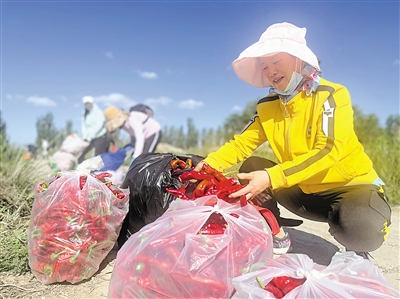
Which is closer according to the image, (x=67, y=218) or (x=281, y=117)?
(x=67, y=218)

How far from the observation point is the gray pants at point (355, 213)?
1824mm

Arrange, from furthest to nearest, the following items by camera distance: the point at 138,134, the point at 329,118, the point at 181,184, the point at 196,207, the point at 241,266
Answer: the point at 138,134 < the point at 181,184 < the point at 329,118 < the point at 196,207 < the point at 241,266

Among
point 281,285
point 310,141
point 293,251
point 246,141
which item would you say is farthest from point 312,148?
point 281,285

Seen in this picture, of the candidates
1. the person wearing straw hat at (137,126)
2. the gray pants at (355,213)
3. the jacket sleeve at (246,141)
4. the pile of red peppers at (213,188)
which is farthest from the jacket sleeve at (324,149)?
the person wearing straw hat at (137,126)

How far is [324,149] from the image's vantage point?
5.77 ft

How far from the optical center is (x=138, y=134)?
18.8 ft

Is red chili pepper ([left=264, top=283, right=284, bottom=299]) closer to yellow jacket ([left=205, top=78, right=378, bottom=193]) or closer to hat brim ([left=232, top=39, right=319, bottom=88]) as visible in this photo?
yellow jacket ([left=205, top=78, right=378, bottom=193])

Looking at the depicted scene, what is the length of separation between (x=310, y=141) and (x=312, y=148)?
40mm

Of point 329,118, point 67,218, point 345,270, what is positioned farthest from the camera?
point 329,118

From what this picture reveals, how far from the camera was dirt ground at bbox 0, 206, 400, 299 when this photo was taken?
166 centimetres

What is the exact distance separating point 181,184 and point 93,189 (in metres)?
0.50

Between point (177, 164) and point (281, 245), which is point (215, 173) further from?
point (281, 245)

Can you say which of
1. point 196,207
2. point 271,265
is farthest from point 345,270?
point 196,207

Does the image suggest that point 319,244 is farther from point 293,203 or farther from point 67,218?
point 67,218
